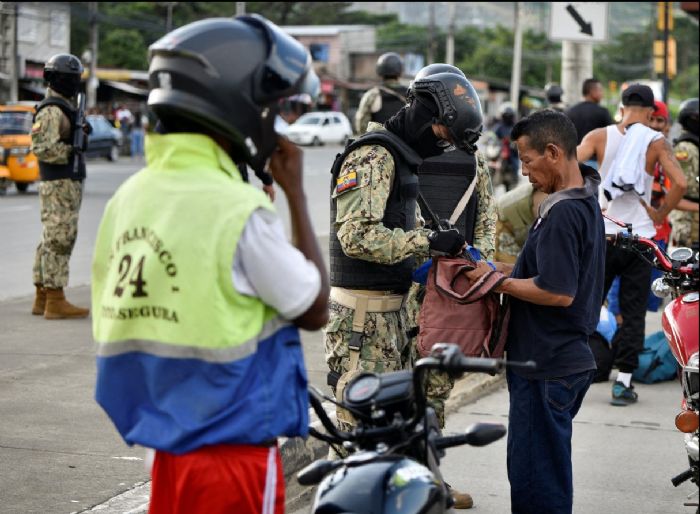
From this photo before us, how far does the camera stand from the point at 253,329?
311cm

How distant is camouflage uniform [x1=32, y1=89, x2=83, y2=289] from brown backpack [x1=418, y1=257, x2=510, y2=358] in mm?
5929

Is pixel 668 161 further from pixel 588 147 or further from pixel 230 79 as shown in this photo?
pixel 230 79

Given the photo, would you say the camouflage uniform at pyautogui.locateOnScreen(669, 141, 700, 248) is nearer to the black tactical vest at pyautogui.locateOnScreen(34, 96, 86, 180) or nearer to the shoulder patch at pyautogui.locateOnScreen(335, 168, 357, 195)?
the black tactical vest at pyautogui.locateOnScreen(34, 96, 86, 180)

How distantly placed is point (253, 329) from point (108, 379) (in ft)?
1.30

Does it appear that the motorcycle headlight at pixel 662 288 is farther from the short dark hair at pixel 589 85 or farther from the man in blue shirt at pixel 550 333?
the short dark hair at pixel 589 85

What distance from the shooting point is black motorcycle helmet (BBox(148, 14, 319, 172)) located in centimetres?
318

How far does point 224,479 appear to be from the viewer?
3162 mm

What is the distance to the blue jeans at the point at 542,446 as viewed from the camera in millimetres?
4730

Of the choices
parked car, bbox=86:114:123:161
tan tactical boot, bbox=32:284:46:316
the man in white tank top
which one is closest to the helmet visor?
the man in white tank top

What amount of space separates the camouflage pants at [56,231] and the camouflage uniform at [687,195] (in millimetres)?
5008

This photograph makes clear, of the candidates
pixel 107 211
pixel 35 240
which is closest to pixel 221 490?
pixel 107 211

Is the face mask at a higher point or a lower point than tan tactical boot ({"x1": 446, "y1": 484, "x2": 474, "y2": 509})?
higher

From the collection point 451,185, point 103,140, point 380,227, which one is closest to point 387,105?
point 451,185

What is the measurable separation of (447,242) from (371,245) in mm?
373
